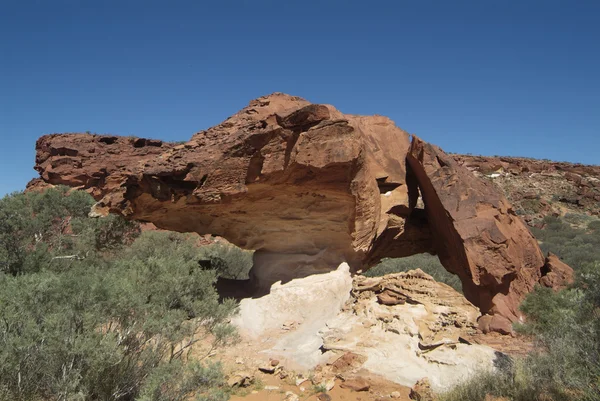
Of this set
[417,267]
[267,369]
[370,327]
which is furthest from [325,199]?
[417,267]

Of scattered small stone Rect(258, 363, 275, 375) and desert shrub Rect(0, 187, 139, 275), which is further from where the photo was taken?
desert shrub Rect(0, 187, 139, 275)

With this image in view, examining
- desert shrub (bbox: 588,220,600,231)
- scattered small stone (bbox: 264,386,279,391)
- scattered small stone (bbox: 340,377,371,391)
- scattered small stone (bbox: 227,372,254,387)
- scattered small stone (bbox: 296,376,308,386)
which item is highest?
desert shrub (bbox: 588,220,600,231)

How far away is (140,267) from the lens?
584cm

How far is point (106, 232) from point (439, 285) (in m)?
10.5

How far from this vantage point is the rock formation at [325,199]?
7.87 metres

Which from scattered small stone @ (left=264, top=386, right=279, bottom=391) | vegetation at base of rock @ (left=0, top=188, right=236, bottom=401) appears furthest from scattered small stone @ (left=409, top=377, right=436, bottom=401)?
vegetation at base of rock @ (left=0, top=188, right=236, bottom=401)

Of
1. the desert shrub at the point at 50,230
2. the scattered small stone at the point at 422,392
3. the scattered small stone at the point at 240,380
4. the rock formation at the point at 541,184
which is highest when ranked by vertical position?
the rock formation at the point at 541,184

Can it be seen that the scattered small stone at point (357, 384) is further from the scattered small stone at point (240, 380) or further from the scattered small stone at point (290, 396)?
the scattered small stone at point (240, 380)

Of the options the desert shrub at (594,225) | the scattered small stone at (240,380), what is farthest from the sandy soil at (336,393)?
the desert shrub at (594,225)

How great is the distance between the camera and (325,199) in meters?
8.85

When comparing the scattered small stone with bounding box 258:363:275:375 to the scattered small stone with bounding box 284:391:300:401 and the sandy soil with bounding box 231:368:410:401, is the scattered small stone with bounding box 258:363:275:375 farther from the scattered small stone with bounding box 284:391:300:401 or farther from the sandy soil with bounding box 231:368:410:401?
the scattered small stone with bounding box 284:391:300:401

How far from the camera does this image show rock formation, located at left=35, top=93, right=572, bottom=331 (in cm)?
787

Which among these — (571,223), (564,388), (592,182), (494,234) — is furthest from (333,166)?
(592,182)

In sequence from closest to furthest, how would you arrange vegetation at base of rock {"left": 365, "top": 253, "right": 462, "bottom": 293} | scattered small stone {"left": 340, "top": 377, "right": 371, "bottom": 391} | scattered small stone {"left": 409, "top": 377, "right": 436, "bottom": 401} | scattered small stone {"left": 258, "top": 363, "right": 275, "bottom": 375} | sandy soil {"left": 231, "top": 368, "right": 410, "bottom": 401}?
scattered small stone {"left": 409, "top": 377, "right": 436, "bottom": 401} → sandy soil {"left": 231, "top": 368, "right": 410, "bottom": 401} → scattered small stone {"left": 340, "top": 377, "right": 371, "bottom": 391} → scattered small stone {"left": 258, "top": 363, "right": 275, "bottom": 375} → vegetation at base of rock {"left": 365, "top": 253, "right": 462, "bottom": 293}
